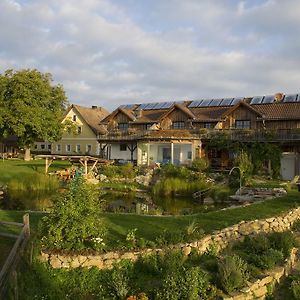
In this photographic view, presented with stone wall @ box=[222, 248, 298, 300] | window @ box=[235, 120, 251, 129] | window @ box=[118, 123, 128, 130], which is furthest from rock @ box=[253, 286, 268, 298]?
window @ box=[118, 123, 128, 130]

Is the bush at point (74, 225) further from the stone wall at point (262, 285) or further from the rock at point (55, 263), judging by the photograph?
the stone wall at point (262, 285)

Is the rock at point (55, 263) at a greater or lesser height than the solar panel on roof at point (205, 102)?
lesser

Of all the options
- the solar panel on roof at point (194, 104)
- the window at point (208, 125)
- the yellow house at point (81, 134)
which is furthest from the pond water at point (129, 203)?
the yellow house at point (81, 134)

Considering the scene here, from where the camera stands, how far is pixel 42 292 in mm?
9328

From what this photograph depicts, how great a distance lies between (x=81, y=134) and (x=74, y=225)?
46.0 metres

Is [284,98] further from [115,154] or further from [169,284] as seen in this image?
[169,284]

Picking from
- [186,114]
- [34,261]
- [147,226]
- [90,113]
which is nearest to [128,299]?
[34,261]

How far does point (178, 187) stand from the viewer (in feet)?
96.4

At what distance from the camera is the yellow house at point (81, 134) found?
54.6m

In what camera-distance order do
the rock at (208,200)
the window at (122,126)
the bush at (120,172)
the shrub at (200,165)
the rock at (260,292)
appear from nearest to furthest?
the rock at (260,292) → the rock at (208,200) → the shrub at (200,165) → the bush at (120,172) → the window at (122,126)

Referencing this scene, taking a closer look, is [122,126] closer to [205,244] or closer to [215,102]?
[215,102]

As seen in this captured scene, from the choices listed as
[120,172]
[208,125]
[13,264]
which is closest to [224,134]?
[208,125]

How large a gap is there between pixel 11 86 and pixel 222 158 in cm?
2394

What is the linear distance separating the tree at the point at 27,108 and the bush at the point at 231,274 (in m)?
35.5
